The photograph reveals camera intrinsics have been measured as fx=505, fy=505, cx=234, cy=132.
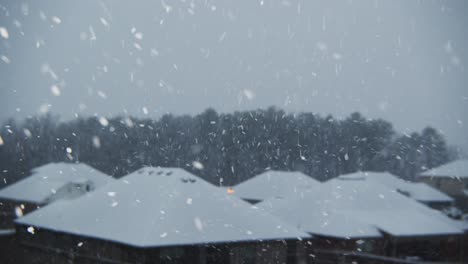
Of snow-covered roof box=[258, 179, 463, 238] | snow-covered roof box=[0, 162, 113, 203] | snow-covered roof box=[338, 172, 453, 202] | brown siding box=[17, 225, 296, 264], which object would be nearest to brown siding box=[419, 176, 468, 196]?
snow-covered roof box=[338, 172, 453, 202]

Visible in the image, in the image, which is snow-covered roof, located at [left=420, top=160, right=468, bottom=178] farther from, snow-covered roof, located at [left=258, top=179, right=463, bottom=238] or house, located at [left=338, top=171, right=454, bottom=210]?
snow-covered roof, located at [left=258, top=179, right=463, bottom=238]

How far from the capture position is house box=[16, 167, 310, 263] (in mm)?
16078

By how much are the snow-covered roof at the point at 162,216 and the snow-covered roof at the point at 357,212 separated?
3788 millimetres

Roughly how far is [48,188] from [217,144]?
97.3 feet

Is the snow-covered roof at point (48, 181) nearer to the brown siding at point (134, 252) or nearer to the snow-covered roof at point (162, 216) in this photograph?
the snow-covered roof at point (162, 216)

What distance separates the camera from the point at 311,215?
2355 centimetres

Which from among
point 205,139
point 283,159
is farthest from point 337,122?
point 205,139

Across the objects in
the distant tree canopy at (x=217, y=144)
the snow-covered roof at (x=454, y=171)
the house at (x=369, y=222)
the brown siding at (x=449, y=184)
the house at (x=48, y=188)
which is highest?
the distant tree canopy at (x=217, y=144)

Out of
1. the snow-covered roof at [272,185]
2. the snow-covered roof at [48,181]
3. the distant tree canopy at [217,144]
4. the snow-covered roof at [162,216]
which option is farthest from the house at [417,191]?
the snow-covered roof at [162,216]

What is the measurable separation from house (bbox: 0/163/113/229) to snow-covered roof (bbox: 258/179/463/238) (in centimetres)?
1678

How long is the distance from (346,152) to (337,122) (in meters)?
6.88

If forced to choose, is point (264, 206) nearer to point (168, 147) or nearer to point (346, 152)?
point (168, 147)

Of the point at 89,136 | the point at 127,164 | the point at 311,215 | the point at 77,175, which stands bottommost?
the point at 311,215

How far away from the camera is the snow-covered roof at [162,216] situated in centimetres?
1625
